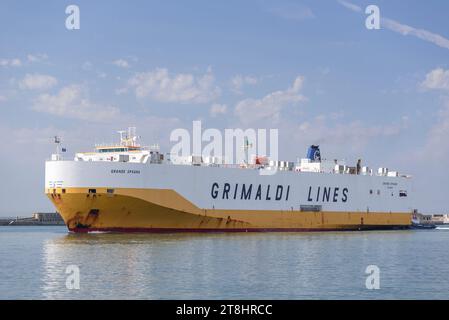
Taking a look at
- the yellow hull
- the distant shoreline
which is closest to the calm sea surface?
the yellow hull

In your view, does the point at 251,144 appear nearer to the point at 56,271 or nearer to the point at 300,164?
the point at 300,164

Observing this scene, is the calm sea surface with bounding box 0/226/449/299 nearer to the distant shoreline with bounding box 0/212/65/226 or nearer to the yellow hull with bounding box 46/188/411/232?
the yellow hull with bounding box 46/188/411/232

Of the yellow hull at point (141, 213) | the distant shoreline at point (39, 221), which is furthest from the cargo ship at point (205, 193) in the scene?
the distant shoreline at point (39, 221)

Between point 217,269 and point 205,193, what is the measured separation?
61.6 feet

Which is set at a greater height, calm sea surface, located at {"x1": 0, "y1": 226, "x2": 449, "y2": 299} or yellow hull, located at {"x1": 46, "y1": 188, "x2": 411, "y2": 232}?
yellow hull, located at {"x1": 46, "y1": 188, "x2": 411, "y2": 232}

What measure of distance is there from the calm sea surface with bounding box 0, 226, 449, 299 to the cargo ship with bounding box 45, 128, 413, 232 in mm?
3712

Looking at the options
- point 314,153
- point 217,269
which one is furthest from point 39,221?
point 217,269

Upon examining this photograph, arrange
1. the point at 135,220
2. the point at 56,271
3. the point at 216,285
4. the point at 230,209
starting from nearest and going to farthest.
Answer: the point at 216,285, the point at 56,271, the point at 135,220, the point at 230,209

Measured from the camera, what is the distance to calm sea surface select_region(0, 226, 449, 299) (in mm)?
19672

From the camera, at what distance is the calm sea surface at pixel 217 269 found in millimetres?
19672
